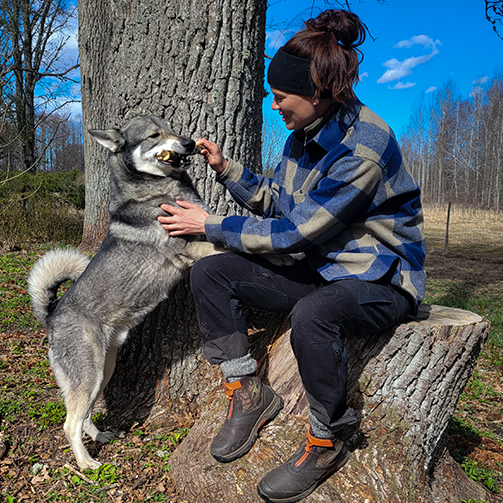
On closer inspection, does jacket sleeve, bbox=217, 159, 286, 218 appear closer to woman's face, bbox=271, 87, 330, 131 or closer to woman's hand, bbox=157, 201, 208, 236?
woman's hand, bbox=157, 201, 208, 236

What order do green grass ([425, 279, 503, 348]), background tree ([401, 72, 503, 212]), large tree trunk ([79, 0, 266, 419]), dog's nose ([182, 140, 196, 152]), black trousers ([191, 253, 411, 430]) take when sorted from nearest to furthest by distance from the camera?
black trousers ([191, 253, 411, 430]) < dog's nose ([182, 140, 196, 152]) < large tree trunk ([79, 0, 266, 419]) < green grass ([425, 279, 503, 348]) < background tree ([401, 72, 503, 212])

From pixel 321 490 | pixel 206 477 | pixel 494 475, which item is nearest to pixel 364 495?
pixel 321 490

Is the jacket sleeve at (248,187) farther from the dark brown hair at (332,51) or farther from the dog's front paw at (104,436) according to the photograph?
the dog's front paw at (104,436)

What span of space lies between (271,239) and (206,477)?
1.45 m

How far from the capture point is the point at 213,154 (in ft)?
9.31

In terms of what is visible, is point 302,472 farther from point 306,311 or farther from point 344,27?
point 344,27

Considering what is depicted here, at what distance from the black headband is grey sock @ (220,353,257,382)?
62.2 inches

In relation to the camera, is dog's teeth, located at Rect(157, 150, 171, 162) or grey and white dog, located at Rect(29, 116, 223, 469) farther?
dog's teeth, located at Rect(157, 150, 171, 162)

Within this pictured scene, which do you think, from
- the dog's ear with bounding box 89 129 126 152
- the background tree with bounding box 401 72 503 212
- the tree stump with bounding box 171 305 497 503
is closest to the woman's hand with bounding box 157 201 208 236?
the dog's ear with bounding box 89 129 126 152

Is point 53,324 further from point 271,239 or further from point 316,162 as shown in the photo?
point 316,162

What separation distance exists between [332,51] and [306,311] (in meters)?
1.39

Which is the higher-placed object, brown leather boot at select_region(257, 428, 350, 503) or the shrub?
the shrub

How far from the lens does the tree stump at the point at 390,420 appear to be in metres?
2.29

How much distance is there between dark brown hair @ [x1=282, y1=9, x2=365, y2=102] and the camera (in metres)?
2.16
